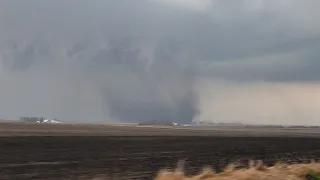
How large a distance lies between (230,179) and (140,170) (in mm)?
9276

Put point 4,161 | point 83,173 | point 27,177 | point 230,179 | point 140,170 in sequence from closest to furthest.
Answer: point 230,179 < point 27,177 < point 83,173 < point 140,170 < point 4,161

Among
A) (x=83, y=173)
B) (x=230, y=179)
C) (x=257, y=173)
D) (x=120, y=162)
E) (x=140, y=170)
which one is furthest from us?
(x=120, y=162)

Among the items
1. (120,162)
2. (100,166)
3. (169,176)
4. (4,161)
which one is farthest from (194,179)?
(4,161)

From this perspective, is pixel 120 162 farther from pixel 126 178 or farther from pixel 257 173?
pixel 257 173

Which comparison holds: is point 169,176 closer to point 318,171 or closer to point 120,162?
point 318,171

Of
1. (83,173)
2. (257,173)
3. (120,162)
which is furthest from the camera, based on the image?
(120,162)

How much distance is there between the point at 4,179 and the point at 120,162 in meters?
11.2

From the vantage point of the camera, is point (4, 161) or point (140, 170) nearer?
point (140, 170)

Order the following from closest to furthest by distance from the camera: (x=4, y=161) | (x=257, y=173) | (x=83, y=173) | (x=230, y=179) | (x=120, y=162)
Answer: (x=230, y=179) → (x=257, y=173) → (x=83, y=173) → (x=4, y=161) → (x=120, y=162)

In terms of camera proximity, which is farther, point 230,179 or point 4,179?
point 4,179

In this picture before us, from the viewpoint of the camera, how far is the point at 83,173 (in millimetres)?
24047

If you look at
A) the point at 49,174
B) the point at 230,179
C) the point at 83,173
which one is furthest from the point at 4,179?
the point at 230,179

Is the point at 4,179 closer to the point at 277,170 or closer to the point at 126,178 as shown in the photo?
the point at 126,178

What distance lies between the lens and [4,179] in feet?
67.9
